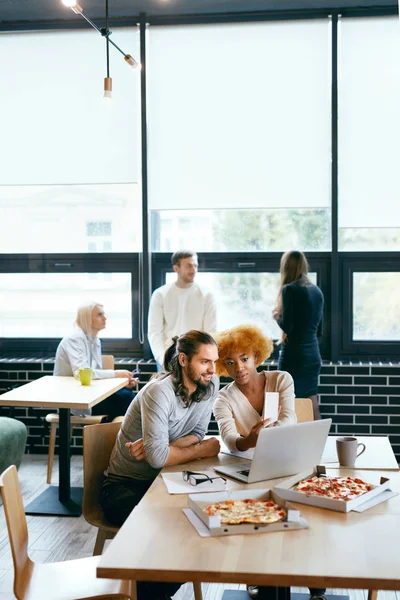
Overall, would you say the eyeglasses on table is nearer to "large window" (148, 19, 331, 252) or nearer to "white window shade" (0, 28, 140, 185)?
"large window" (148, 19, 331, 252)

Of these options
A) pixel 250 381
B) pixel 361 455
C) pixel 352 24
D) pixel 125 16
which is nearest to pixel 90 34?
pixel 125 16

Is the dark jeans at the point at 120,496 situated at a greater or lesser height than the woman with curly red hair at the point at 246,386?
lesser

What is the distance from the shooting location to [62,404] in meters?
4.13

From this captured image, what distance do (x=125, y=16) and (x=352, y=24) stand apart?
178cm

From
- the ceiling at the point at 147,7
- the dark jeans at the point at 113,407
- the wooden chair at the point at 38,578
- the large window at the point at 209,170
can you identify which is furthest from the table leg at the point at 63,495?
the ceiling at the point at 147,7

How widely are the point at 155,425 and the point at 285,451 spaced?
57 centimetres

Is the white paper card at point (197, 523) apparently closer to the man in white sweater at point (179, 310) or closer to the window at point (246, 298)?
the man in white sweater at point (179, 310)

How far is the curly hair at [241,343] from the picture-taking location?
3.08 meters

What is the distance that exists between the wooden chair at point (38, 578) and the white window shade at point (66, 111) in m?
3.77

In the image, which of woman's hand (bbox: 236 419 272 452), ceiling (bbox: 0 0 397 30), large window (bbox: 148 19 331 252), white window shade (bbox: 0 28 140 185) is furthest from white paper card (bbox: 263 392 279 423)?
ceiling (bbox: 0 0 397 30)

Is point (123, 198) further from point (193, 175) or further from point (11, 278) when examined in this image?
point (11, 278)

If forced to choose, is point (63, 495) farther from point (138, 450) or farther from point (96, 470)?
point (138, 450)

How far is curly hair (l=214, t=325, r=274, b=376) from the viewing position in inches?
121

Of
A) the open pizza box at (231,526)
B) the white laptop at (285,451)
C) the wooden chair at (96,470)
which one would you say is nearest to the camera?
the open pizza box at (231,526)
